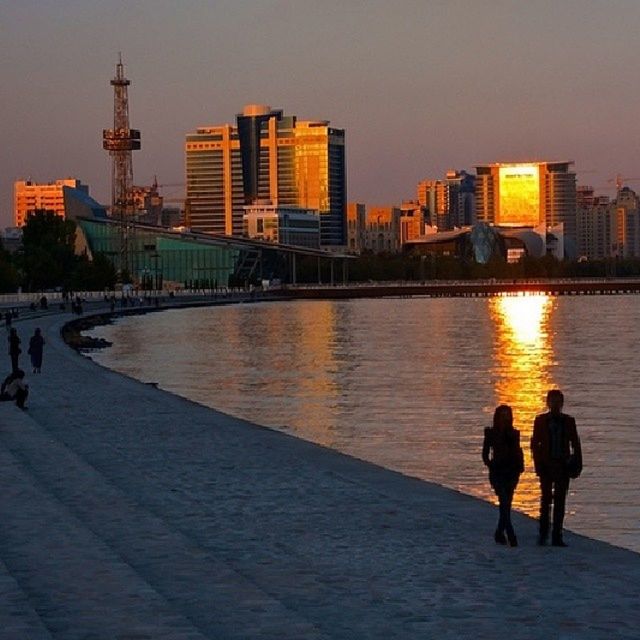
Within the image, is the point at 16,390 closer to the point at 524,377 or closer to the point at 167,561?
the point at 167,561

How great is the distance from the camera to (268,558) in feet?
41.7

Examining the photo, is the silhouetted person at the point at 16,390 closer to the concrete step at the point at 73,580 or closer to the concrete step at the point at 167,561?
the concrete step at the point at 167,561

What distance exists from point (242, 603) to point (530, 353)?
5323cm

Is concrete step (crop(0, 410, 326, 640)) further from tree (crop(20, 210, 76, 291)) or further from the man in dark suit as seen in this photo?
tree (crop(20, 210, 76, 291))

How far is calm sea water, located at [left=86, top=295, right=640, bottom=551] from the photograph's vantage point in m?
22.3

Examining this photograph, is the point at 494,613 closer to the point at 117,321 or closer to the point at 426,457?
the point at 426,457

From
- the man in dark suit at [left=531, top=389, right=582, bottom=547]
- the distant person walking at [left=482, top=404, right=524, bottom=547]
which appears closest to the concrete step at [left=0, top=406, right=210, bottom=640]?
the distant person walking at [left=482, top=404, right=524, bottom=547]

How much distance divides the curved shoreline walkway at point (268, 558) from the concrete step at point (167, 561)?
0.08 feet

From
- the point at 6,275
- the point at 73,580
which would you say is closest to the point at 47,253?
the point at 6,275

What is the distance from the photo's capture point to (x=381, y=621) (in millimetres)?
10297

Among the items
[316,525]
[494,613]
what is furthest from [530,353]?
[494,613]

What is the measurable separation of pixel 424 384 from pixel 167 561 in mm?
31915

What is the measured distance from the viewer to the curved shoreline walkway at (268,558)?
1015cm

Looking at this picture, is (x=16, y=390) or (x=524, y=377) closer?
(x=16, y=390)
